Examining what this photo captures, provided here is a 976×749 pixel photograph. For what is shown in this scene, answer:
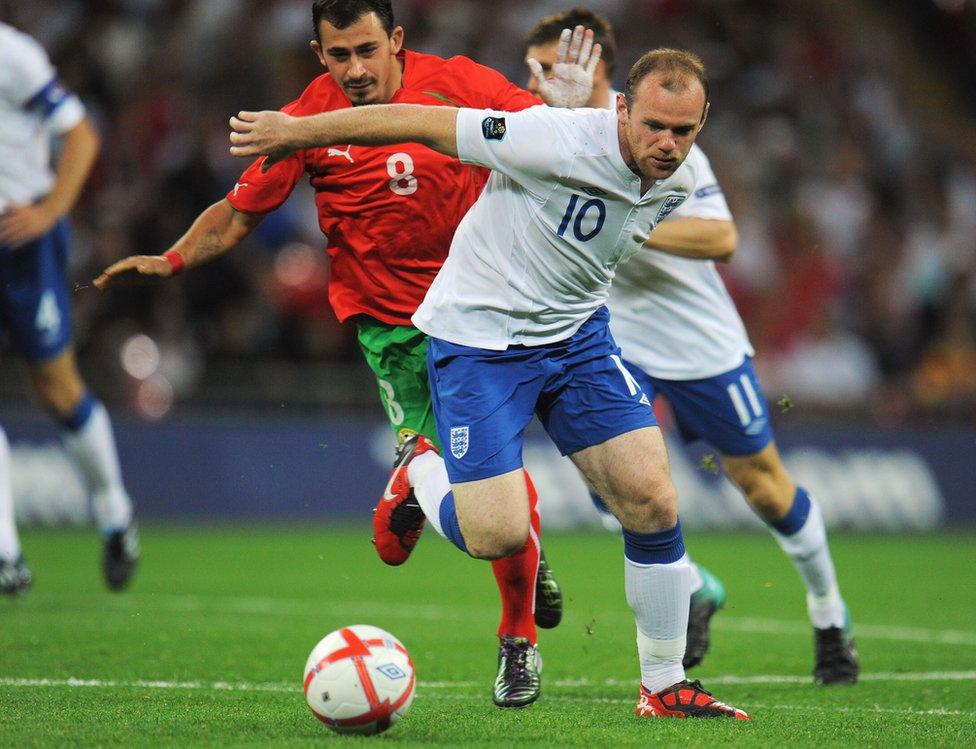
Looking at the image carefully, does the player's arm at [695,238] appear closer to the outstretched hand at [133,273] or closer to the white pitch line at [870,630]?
the outstretched hand at [133,273]

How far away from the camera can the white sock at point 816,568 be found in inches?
274

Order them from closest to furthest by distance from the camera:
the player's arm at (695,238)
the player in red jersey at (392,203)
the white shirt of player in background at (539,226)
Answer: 1. the white shirt of player in background at (539,226)
2. the player in red jersey at (392,203)
3. the player's arm at (695,238)

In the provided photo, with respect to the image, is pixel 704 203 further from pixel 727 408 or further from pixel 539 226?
pixel 539 226

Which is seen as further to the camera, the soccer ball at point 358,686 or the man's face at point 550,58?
the man's face at point 550,58

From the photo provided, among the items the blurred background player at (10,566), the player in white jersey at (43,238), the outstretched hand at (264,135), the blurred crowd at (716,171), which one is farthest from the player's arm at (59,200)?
the blurred crowd at (716,171)

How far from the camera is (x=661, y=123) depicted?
505 cm

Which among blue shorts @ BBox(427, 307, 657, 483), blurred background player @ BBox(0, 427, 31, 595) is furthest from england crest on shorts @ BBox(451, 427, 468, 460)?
blurred background player @ BBox(0, 427, 31, 595)

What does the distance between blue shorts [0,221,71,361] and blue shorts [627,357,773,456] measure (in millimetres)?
3329

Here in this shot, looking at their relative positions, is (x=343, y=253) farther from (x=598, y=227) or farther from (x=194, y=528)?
(x=194, y=528)

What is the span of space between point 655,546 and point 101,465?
170 inches

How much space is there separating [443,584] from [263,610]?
6.40 ft

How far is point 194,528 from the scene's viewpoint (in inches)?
544

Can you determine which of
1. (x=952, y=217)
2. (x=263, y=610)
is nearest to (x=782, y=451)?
(x=952, y=217)

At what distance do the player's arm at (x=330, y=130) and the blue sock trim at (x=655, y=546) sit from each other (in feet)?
5.21
